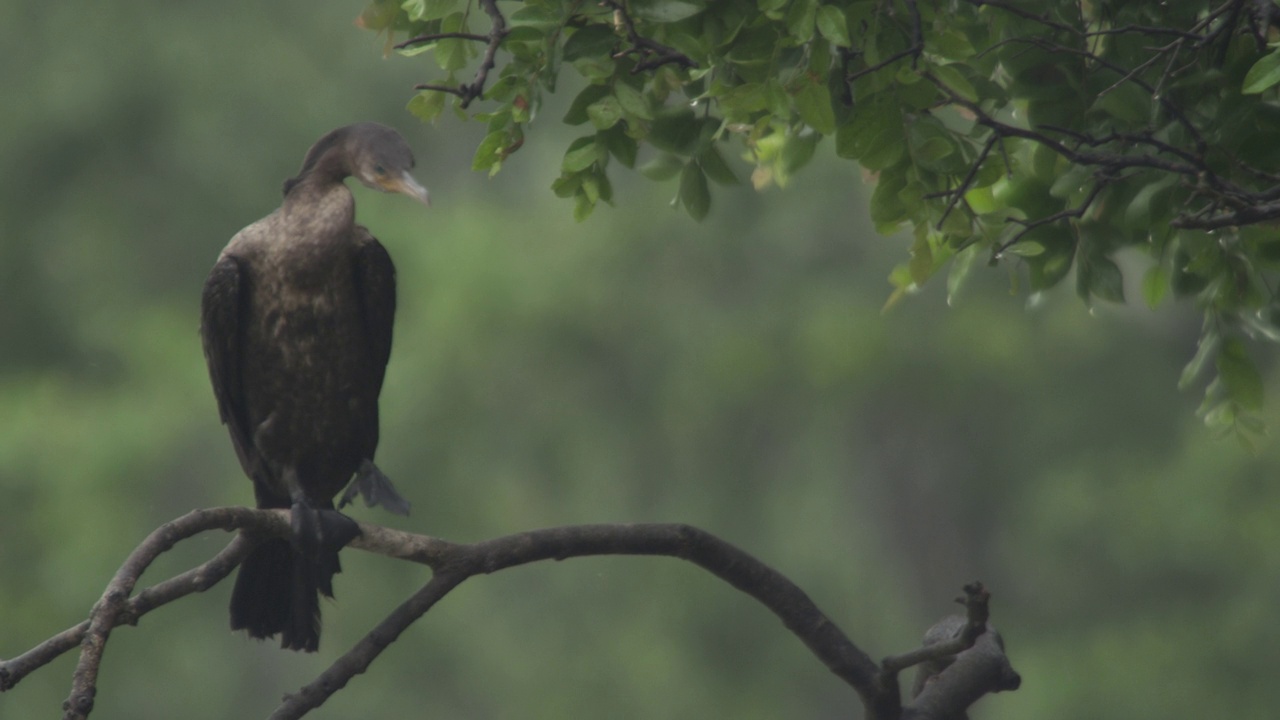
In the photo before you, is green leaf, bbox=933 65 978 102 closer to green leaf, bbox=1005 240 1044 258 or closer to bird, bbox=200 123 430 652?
green leaf, bbox=1005 240 1044 258

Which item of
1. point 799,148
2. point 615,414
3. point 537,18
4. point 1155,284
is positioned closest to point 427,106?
point 537,18

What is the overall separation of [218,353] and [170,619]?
679 centimetres

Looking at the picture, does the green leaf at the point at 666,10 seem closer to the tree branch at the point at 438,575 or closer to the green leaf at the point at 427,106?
the green leaf at the point at 427,106

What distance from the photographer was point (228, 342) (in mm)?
3734

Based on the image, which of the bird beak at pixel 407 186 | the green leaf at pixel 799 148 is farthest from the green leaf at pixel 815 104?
the bird beak at pixel 407 186

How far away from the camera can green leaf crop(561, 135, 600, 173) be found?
2.89 m

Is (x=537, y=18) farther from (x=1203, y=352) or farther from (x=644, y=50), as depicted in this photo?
(x=1203, y=352)

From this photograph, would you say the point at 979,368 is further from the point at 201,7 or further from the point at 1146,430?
the point at 201,7

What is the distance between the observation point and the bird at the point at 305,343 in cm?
352

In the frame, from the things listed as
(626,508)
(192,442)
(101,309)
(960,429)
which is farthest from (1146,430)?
(101,309)

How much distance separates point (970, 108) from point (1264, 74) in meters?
0.54

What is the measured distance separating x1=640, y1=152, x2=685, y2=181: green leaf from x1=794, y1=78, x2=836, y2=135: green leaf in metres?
0.75

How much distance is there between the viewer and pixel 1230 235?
10.3ft

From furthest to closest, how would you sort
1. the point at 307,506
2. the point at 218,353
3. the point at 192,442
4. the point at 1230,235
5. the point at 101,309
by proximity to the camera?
the point at 101,309 → the point at 192,442 → the point at 218,353 → the point at 307,506 → the point at 1230,235
